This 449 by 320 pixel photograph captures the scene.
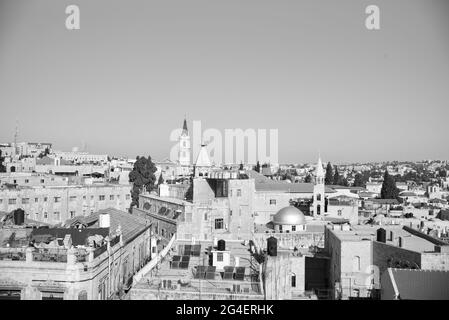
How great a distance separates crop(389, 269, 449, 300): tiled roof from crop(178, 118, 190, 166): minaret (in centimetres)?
5218

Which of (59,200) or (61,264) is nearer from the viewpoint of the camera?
(61,264)

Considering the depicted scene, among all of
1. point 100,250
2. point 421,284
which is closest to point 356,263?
point 421,284

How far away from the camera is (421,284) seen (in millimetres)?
11094

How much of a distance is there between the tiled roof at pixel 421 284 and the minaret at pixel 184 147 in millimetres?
52181

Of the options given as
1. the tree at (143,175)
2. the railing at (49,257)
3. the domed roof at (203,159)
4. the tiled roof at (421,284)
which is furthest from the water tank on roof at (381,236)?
the tree at (143,175)

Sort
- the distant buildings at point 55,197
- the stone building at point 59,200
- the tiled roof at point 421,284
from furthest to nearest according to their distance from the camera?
the distant buildings at point 55,197, the stone building at point 59,200, the tiled roof at point 421,284

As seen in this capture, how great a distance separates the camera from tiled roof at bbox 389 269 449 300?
10672 millimetres

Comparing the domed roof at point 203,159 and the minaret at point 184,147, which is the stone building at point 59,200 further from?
the minaret at point 184,147

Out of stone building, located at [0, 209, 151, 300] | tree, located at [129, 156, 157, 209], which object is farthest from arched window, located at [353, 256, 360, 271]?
tree, located at [129, 156, 157, 209]

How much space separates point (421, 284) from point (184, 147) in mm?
56419

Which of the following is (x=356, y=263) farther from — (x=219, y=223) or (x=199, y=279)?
(x=219, y=223)

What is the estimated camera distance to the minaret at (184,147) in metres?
63.8

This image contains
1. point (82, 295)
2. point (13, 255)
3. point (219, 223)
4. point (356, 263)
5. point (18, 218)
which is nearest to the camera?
point (82, 295)
